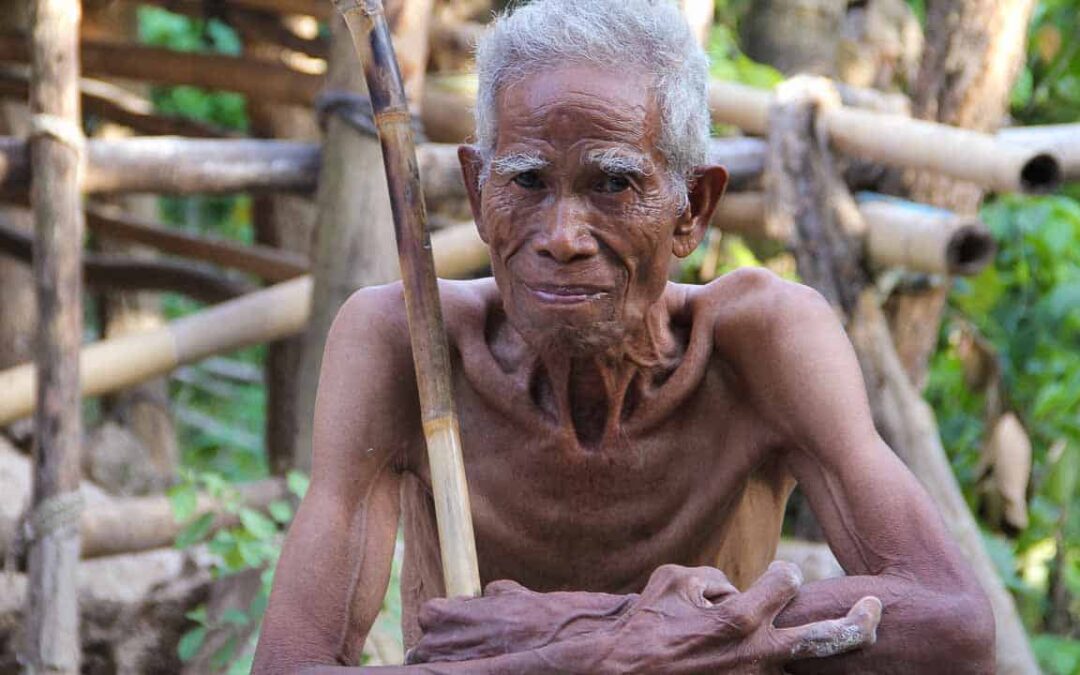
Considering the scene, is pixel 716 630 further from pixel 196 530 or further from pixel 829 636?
pixel 196 530

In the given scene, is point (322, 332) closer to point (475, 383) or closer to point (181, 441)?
point (475, 383)

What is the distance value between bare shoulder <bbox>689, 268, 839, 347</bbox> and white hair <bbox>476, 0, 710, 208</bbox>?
255mm

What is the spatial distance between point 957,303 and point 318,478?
363cm

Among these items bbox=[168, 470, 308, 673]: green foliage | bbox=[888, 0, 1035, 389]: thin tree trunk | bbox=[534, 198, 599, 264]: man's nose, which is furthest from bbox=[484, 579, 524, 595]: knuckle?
bbox=[888, 0, 1035, 389]: thin tree trunk

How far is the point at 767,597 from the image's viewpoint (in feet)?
7.66

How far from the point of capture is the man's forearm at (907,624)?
7.86 ft

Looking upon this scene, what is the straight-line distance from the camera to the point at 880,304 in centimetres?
537

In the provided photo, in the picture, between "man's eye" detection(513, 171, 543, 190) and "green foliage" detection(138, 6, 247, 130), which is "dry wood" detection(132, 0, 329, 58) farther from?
"man's eye" detection(513, 171, 543, 190)

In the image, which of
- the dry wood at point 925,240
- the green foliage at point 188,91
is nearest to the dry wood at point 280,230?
the green foliage at point 188,91

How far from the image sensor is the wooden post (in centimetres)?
454

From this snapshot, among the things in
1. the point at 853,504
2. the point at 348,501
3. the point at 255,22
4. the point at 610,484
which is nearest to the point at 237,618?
the point at 348,501

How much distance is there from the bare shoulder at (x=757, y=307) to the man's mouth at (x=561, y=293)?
372 millimetres

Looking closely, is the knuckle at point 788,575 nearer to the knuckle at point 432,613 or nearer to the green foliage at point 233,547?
the knuckle at point 432,613

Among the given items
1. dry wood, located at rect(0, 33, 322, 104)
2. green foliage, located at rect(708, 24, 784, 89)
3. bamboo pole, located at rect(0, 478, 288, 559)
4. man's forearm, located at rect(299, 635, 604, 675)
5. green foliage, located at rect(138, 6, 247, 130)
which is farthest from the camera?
green foliage, located at rect(138, 6, 247, 130)
